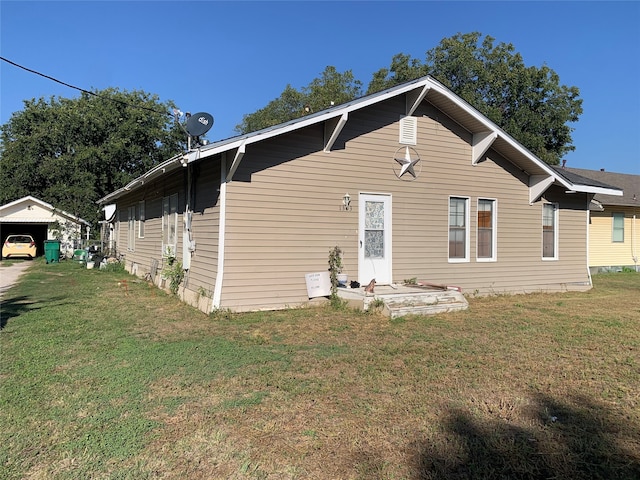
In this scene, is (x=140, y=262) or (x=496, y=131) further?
(x=140, y=262)

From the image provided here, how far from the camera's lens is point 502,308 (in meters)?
8.66

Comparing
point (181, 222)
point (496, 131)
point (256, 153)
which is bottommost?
point (181, 222)

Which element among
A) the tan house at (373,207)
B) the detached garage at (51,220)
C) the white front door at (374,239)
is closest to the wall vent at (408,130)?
the tan house at (373,207)

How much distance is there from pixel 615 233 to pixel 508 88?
591 inches

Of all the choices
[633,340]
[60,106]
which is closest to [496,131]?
[633,340]

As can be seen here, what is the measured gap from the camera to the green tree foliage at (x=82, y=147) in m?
27.2

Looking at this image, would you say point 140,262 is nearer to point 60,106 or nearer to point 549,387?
point 549,387

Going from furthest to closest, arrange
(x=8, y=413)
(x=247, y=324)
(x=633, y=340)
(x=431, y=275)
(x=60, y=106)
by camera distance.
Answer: (x=60, y=106) < (x=431, y=275) < (x=247, y=324) < (x=633, y=340) < (x=8, y=413)

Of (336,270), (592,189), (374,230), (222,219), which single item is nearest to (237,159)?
(222,219)

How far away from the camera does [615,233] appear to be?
59.5 feet

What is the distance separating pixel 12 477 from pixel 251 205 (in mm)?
5677

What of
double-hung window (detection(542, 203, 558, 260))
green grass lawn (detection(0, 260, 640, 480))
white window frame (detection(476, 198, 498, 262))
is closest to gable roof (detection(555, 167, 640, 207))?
double-hung window (detection(542, 203, 558, 260))

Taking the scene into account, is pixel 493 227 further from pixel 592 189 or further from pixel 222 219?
pixel 222 219

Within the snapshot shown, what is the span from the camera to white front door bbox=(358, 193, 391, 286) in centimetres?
898
